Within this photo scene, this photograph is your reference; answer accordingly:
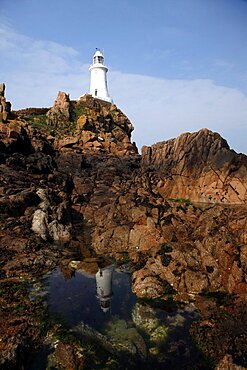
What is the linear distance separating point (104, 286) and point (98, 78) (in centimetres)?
10782

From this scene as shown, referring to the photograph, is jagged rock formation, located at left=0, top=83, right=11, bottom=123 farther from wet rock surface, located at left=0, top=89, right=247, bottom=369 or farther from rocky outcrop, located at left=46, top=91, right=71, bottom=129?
rocky outcrop, located at left=46, top=91, right=71, bottom=129

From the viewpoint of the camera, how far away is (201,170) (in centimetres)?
7156

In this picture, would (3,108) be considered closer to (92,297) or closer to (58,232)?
(58,232)

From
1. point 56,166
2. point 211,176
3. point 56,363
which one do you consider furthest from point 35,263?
point 211,176

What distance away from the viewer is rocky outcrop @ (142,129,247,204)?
6681 cm

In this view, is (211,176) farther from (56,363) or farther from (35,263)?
(56,363)

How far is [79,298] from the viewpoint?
2786cm

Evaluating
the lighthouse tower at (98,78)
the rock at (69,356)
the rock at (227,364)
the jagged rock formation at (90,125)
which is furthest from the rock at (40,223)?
the lighthouse tower at (98,78)

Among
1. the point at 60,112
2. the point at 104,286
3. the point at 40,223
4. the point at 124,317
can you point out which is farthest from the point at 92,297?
the point at 60,112

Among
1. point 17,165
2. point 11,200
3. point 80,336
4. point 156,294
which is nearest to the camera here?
point 80,336

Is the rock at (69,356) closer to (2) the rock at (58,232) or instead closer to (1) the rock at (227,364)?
(1) the rock at (227,364)

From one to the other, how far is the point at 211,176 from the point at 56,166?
36.5 metres

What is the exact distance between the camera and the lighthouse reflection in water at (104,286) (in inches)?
1066

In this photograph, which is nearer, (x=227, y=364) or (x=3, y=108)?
(x=227, y=364)
